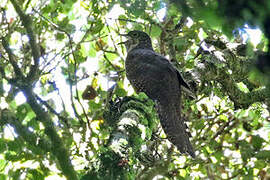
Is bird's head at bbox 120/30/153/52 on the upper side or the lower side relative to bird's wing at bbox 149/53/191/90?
upper

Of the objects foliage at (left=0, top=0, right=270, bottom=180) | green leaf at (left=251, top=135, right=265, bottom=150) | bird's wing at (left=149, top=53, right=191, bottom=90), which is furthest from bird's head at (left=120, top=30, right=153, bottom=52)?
green leaf at (left=251, top=135, right=265, bottom=150)

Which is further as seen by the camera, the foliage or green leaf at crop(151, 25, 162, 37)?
green leaf at crop(151, 25, 162, 37)

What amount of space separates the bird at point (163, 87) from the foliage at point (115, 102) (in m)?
0.14

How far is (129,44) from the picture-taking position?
5.36 metres

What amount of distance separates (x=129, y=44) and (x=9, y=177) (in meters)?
3.01

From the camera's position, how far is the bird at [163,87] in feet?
10.6

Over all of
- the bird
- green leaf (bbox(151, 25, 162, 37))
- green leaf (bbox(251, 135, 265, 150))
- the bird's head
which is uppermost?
the bird's head

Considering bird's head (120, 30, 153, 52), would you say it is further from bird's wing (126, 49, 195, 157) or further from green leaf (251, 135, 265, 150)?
green leaf (251, 135, 265, 150)

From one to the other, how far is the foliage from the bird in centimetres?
14

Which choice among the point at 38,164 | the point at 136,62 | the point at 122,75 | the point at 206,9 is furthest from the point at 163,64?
the point at 206,9

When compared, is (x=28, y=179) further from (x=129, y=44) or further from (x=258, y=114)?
(x=129, y=44)

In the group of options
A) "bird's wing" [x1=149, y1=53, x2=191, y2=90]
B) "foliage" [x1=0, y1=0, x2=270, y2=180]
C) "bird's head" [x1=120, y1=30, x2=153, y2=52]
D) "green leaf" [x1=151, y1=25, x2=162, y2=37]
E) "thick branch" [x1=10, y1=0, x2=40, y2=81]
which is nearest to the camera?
"foliage" [x1=0, y1=0, x2=270, y2=180]

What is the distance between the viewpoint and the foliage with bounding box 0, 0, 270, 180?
1.95 metres

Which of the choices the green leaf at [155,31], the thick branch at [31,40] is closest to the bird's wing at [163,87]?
the green leaf at [155,31]
